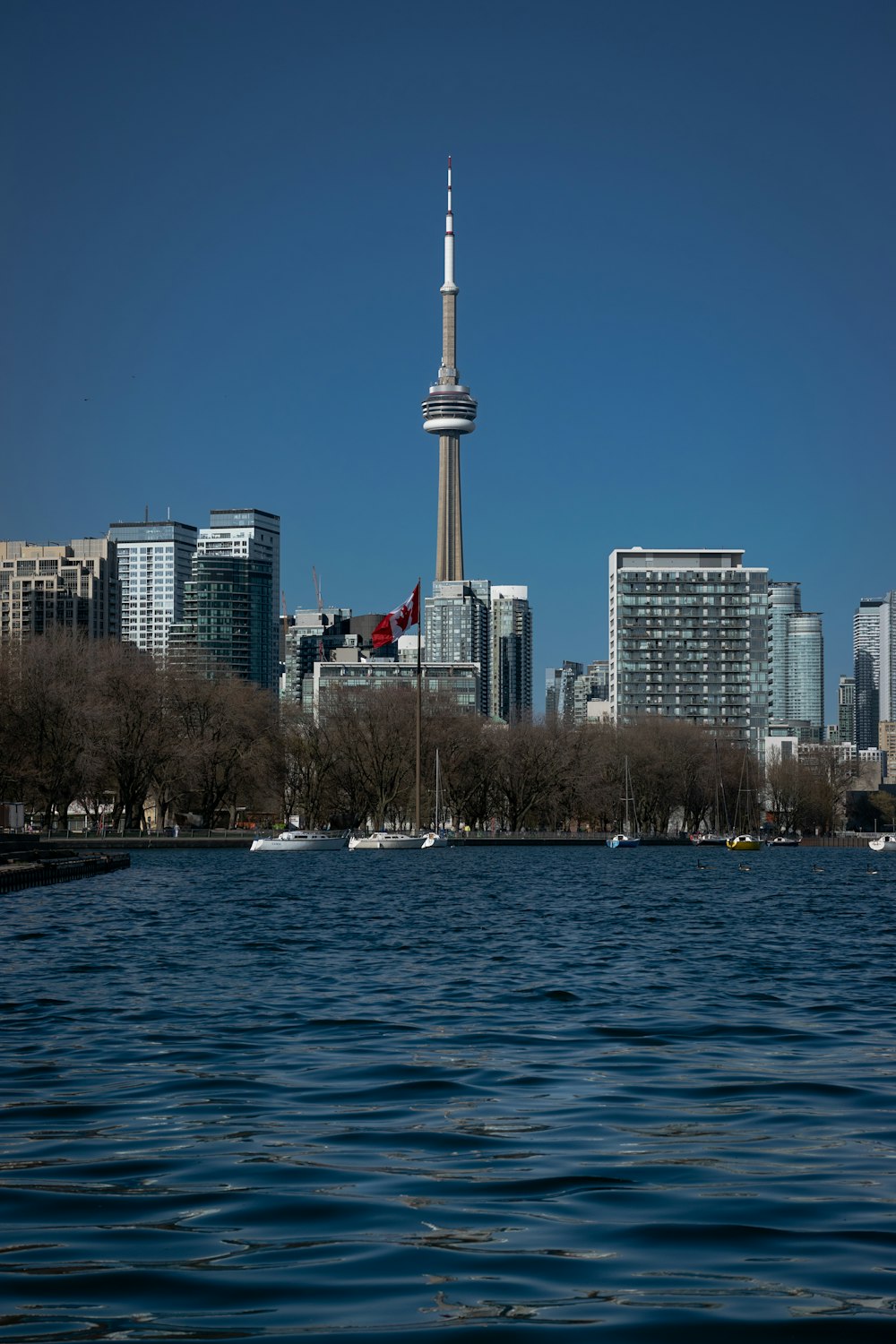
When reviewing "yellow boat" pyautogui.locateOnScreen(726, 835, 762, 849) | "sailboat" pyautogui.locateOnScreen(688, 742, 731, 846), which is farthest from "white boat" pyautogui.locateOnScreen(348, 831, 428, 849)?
"sailboat" pyautogui.locateOnScreen(688, 742, 731, 846)

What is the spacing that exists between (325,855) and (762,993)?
86904 mm

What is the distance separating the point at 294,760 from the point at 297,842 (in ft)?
62.3

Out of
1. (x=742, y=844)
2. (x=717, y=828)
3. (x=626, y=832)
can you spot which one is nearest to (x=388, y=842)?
(x=742, y=844)

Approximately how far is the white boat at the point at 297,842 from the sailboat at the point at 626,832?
3206 centimetres

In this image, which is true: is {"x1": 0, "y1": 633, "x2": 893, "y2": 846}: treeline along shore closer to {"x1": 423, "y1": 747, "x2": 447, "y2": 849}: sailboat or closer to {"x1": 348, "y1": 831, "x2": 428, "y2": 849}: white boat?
{"x1": 423, "y1": 747, "x2": 447, "y2": 849}: sailboat

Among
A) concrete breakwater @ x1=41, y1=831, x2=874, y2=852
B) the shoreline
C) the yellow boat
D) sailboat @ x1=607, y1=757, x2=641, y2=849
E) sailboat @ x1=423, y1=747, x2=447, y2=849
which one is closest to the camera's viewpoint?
the shoreline

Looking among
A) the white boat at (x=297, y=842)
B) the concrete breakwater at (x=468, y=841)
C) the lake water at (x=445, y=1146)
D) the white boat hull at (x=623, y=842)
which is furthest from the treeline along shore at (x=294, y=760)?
the lake water at (x=445, y=1146)

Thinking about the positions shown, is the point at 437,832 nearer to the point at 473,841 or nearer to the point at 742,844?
the point at 473,841

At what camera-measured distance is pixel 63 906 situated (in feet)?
154

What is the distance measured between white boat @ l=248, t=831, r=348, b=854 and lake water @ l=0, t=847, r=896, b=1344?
81190 millimetres

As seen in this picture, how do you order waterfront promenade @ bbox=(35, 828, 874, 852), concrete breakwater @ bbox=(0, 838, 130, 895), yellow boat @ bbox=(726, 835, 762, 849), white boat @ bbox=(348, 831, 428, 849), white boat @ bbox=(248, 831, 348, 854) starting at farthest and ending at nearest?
yellow boat @ bbox=(726, 835, 762, 849) < white boat @ bbox=(348, 831, 428, 849) < white boat @ bbox=(248, 831, 348, 854) < waterfront promenade @ bbox=(35, 828, 874, 852) < concrete breakwater @ bbox=(0, 838, 130, 895)

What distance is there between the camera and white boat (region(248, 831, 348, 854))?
112m

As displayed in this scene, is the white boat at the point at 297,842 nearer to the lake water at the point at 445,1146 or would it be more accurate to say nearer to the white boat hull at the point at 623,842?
the white boat hull at the point at 623,842

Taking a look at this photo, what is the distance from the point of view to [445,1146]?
12.5m
